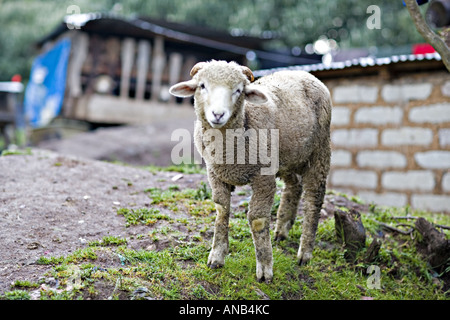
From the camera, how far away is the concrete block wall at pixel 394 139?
8367 millimetres

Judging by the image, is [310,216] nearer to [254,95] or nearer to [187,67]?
[254,95]

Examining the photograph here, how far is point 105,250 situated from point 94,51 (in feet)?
39.3

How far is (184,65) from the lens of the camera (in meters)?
16.5

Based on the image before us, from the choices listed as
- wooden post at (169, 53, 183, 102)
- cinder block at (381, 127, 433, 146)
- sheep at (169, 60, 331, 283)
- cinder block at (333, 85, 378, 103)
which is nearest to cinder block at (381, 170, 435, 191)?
cinder block at (381, 127, 433, 146)

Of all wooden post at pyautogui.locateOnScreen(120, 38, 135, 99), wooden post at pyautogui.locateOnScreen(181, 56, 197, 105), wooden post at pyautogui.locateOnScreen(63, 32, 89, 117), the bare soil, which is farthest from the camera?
wooden post at pyautogui.locateOnScreen(181, 56, 197, 105)

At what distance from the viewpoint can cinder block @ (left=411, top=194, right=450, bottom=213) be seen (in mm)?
8211

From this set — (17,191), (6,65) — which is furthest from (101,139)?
(6,65)

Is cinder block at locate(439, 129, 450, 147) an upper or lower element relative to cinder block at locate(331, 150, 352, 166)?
upper

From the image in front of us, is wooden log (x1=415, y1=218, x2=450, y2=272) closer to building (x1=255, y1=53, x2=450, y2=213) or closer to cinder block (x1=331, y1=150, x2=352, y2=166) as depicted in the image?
building (x1=255, y1=53, x2=450, y2=213)

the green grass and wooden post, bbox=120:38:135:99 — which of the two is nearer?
the green grass

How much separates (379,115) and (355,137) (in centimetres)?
62

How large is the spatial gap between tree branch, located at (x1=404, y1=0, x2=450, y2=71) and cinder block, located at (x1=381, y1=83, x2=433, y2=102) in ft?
12.7
